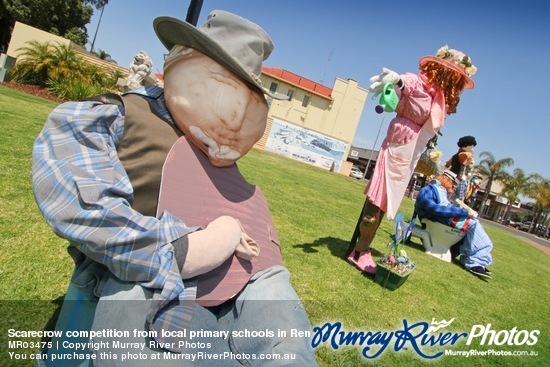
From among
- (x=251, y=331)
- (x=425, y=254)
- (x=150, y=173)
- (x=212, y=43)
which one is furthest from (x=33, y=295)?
(x=425, y=254)

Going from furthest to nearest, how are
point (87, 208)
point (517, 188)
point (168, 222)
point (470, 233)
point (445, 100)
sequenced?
1. point (517, 188)
2. point (470, 233)
3. point (445, 100)
4. point (168, 222)
5. point (87, 208)

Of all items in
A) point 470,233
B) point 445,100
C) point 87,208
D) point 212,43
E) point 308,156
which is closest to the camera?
point 87,208

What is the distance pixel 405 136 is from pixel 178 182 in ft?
8.07

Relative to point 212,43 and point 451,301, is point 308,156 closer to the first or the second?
point 451,301

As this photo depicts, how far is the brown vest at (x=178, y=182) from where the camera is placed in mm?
1203

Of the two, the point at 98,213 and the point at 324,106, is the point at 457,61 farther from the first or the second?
the point at 324,106

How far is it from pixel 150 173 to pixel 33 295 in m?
1.13

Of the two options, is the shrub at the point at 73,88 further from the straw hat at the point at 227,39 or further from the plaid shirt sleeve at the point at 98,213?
the plaid shirt sleeve at the point at 98,213

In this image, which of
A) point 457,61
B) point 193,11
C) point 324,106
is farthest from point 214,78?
point 324,106

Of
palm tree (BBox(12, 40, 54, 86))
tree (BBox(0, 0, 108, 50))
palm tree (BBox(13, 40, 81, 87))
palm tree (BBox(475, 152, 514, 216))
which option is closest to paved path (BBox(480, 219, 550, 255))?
palm tree (BBox(475, 152, 514, 216))

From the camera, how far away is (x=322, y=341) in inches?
81.0

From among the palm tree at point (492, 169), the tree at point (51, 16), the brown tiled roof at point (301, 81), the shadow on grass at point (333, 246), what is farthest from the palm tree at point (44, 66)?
the palm tree at point (492, 169)

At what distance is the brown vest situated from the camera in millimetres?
1203

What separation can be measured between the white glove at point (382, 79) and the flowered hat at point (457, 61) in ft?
2.02
